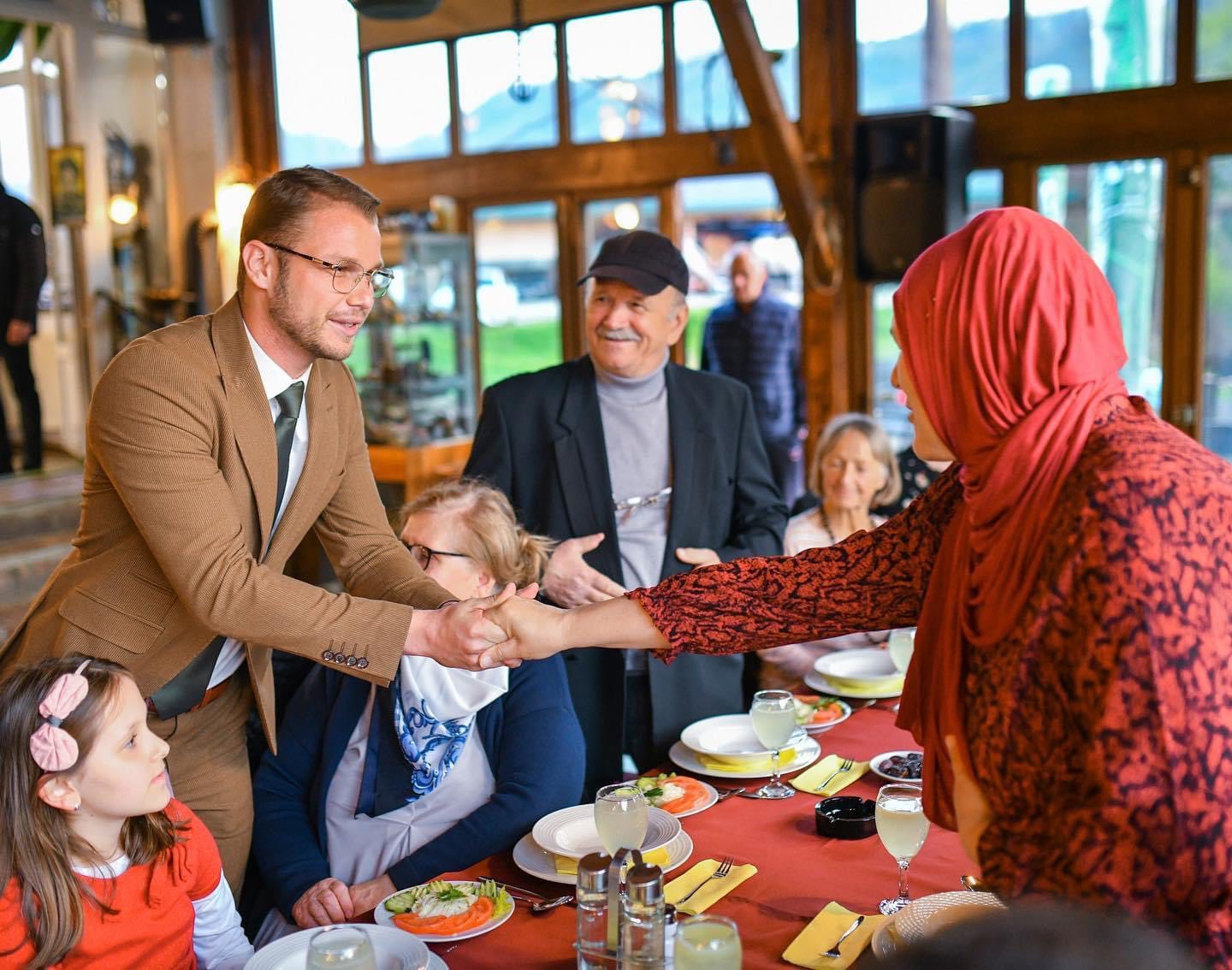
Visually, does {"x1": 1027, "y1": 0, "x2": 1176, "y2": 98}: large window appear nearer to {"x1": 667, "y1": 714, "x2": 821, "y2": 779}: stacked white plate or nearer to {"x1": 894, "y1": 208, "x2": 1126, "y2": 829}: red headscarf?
{"x1": 667, "y1": 714, "x2": 821, "y2": 779}: stacked white plate

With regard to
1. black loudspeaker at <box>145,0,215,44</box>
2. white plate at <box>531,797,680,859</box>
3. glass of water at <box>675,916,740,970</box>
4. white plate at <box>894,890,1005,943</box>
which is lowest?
white plate at <box>531,797,680,859</box>

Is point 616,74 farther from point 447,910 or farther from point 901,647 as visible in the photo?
point 447,910

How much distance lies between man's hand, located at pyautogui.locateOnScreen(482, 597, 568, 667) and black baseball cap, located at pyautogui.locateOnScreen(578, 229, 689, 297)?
1232 mm

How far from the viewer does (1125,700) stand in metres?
1.14

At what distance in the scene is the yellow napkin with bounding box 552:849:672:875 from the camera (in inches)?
70.6

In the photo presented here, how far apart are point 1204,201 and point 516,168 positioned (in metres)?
3.83

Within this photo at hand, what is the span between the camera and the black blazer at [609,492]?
115 inches

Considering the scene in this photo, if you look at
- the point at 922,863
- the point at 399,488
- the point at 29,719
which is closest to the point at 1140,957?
the point at 922,863

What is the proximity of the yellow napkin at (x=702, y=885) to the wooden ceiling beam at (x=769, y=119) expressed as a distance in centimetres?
425

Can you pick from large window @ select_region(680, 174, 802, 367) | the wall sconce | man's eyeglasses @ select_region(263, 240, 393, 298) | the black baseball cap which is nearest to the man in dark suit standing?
the wall sconce

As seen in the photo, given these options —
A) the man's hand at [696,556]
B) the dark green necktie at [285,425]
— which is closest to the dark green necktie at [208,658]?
the dark green necktie at [285,425]

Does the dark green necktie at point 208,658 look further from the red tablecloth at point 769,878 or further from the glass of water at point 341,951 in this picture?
the glass of water at point 341,951

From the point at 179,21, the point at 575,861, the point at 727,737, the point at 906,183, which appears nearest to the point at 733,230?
the point at 906,183

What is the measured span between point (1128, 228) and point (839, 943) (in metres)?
5.02
